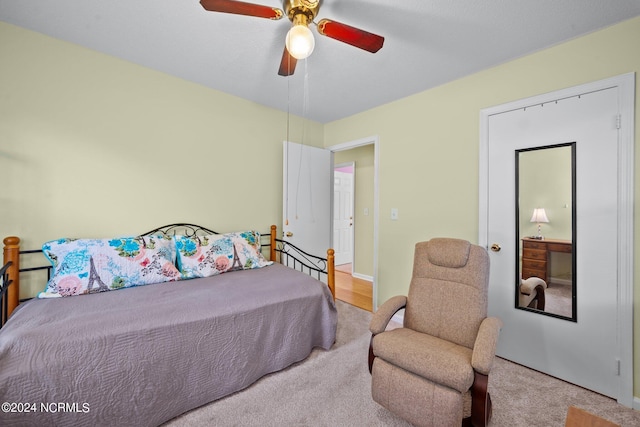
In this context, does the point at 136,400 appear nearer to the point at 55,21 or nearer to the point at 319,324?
the point at 319,324

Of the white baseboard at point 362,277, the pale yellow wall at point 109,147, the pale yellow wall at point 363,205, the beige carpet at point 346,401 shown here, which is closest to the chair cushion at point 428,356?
the beige carpet at point 346,401

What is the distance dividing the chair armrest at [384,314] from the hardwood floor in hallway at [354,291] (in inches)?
60.9

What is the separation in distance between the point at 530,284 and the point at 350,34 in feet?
7.34

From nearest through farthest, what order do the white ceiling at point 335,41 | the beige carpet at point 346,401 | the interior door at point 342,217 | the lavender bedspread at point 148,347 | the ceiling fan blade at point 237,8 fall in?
the lavender bedspread at point 148,347, the ceiling fan blade at point 237,8, the beige carpet at point 346,401, the white ceiling at point 335,41, the interior door at point 342,217

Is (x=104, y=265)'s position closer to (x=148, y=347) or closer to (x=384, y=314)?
(x=148, y=347)

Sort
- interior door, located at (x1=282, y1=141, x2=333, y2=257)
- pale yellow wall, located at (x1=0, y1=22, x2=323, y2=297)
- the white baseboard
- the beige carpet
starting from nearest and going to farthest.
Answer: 1. the beige carpet
2. pale yellow wall, located at (x1=0, y1=22, x2=323, y2=297)
3. interior door, located at (x1=282, y1=141, x2=333, y2=257)
4. the white baseboard

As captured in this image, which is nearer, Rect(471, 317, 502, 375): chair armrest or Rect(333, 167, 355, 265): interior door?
Rect(471, 317, 502, 375): chair armrest

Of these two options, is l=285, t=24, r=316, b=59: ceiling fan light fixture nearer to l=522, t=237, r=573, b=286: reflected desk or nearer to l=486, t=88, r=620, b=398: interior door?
l=486, t=88, r=620, b=398: interior door

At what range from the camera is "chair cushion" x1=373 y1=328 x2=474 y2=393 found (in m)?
1.27

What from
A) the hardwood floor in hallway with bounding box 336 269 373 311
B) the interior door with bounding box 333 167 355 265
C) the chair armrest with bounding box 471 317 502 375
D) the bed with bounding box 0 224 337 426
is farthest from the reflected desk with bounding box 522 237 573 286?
the interior door with bounding box 333 167 355 265

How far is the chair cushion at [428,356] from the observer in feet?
4.17

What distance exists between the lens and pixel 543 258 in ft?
6.77

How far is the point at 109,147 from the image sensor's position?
2260 mm

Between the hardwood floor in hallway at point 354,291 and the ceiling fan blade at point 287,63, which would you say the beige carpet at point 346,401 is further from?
the ceiling fan blade at point 287,63
